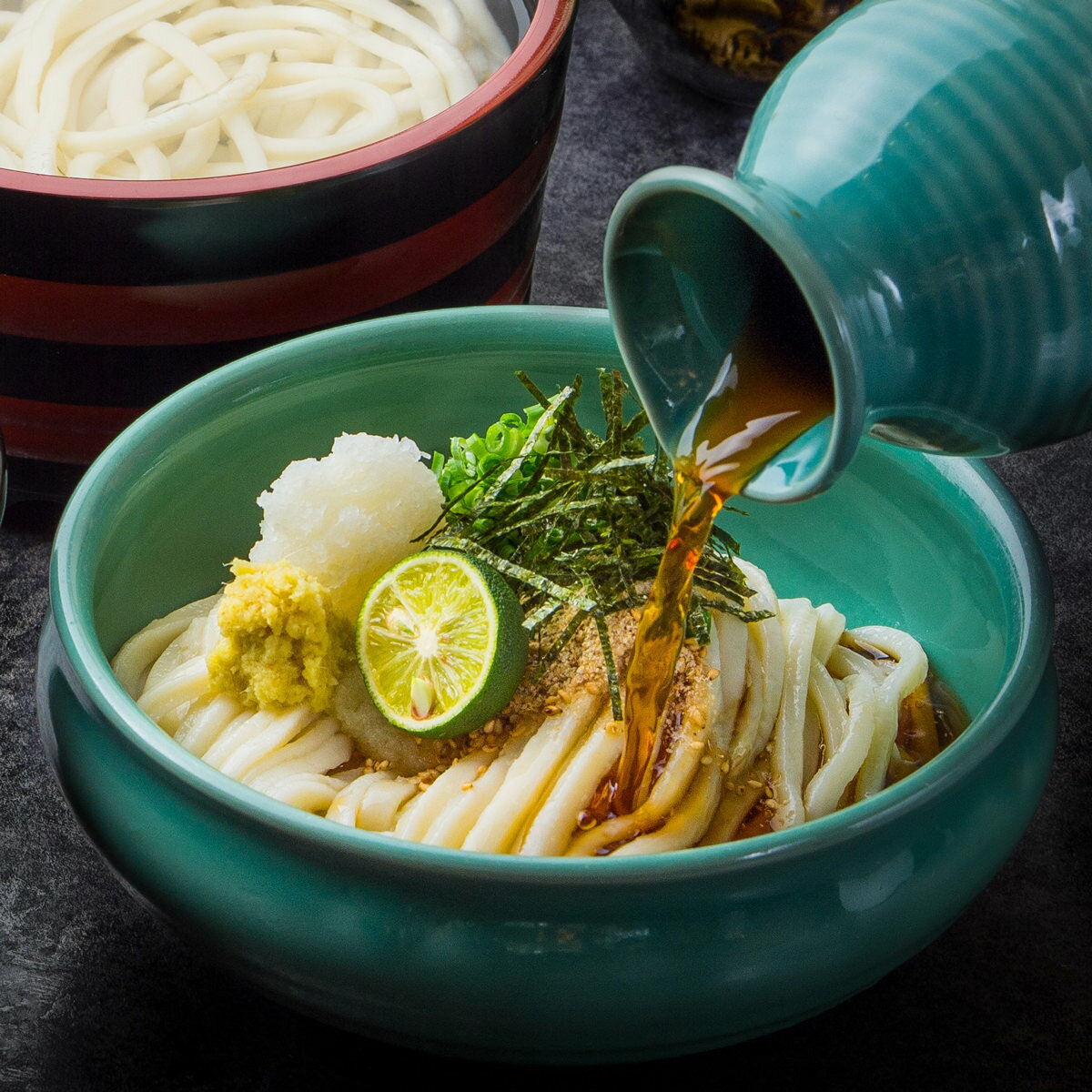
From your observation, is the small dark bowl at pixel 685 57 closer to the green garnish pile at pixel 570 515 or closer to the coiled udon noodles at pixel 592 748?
the green garnish pile at pixel 570 515

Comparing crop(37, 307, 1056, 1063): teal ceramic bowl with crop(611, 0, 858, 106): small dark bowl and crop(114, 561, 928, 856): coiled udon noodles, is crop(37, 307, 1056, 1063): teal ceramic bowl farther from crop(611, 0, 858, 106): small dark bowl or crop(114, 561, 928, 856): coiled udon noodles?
crop(611, 0, 858, 106): small dark bowl

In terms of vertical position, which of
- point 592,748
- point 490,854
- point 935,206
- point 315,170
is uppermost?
point 935,206

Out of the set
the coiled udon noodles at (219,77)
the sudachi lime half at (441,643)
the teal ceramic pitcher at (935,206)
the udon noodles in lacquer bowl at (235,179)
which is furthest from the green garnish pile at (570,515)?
the coiled udon noodles at (219,77)

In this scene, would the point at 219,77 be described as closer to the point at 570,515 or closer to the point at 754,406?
the point at 570,515

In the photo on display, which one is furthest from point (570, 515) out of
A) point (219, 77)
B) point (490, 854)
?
point (219, 77)

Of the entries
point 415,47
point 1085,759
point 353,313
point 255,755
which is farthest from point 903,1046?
point 415,47

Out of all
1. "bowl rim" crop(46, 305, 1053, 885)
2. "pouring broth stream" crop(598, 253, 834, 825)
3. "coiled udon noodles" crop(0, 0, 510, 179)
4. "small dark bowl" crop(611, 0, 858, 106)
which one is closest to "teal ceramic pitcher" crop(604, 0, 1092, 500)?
"pouring broth stream" crop(598, 253, 834, 825)
